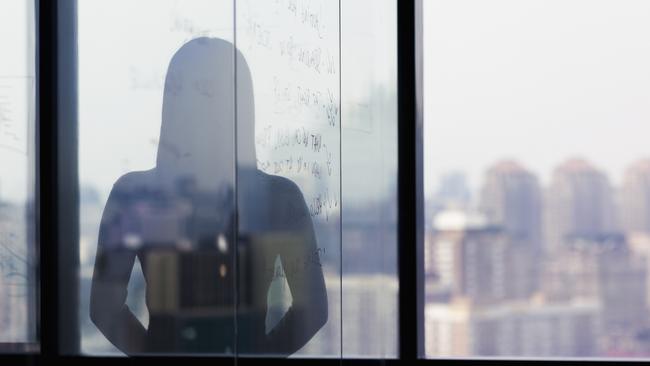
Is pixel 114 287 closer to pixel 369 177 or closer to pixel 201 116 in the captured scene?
pixel 201 116

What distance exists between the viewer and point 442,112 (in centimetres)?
266

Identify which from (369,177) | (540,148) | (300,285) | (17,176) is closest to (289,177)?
(300,285)

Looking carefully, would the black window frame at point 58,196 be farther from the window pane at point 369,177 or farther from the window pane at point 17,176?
the window pane at point 369,177

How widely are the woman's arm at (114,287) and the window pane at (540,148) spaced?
1.31 metres

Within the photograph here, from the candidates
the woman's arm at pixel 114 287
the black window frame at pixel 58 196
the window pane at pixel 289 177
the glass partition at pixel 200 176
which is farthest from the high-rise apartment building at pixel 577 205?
the woman's arm at pixel 114 287

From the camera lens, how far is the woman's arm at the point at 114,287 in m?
1.24

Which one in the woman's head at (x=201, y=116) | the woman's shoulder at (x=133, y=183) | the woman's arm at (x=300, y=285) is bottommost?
the woman's arm at (x=300, y=285)

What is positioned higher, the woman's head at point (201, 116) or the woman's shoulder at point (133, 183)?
the woman's head at point (201, 116)

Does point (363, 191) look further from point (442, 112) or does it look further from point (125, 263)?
point (125, 263)

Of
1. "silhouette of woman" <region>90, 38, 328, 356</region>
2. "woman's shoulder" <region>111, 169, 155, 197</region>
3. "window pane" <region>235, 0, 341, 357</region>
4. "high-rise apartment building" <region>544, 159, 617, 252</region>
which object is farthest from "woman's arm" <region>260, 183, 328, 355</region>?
"high-rise apartment building" <region>544, 159, 617, 252</region>

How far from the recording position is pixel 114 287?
50.3 inches

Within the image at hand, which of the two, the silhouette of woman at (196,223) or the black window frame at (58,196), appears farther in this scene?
the black window frame at (58,196)

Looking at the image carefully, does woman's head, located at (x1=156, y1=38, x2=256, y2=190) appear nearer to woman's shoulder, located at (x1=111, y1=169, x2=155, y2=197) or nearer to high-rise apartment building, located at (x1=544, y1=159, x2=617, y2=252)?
woman's shoulder, located at (x1=111, y1=169, x2=155, y2=197)

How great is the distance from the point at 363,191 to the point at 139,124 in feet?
3.12
